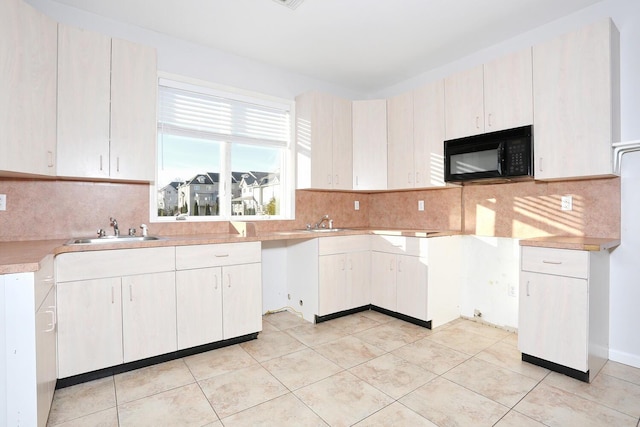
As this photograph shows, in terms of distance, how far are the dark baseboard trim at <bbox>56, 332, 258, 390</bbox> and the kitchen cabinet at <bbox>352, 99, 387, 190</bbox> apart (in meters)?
2.05

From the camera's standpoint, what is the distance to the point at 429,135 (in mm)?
3320

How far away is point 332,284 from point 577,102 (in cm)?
246

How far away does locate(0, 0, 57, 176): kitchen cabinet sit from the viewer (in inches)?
75.1

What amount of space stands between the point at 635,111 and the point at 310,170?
263 cm

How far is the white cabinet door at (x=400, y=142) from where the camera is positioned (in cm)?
349

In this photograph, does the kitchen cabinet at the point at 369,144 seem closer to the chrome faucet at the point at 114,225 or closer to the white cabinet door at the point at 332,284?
the white cabinet door at the point at 332,284

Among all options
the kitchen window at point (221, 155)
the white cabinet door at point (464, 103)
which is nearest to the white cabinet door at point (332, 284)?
the kitchen window at point (221, 155)

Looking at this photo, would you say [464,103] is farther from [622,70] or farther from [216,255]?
[216,255]

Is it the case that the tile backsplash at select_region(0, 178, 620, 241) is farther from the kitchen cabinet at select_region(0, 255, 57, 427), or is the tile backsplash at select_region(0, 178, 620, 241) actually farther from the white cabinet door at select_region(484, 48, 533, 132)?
the kitchen cabinet at select_region(0, 255, 57, 427)

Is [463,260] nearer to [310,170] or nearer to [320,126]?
[310,170]

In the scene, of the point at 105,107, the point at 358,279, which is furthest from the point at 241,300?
the point at 105,107

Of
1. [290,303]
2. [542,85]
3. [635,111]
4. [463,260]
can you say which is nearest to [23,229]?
[290,303]

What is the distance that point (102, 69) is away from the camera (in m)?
2.35

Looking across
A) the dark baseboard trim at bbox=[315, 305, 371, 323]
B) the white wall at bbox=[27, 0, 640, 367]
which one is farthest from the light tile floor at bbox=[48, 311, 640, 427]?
the dark baseboard trim at bbox=[315, 305, 371, 323]
